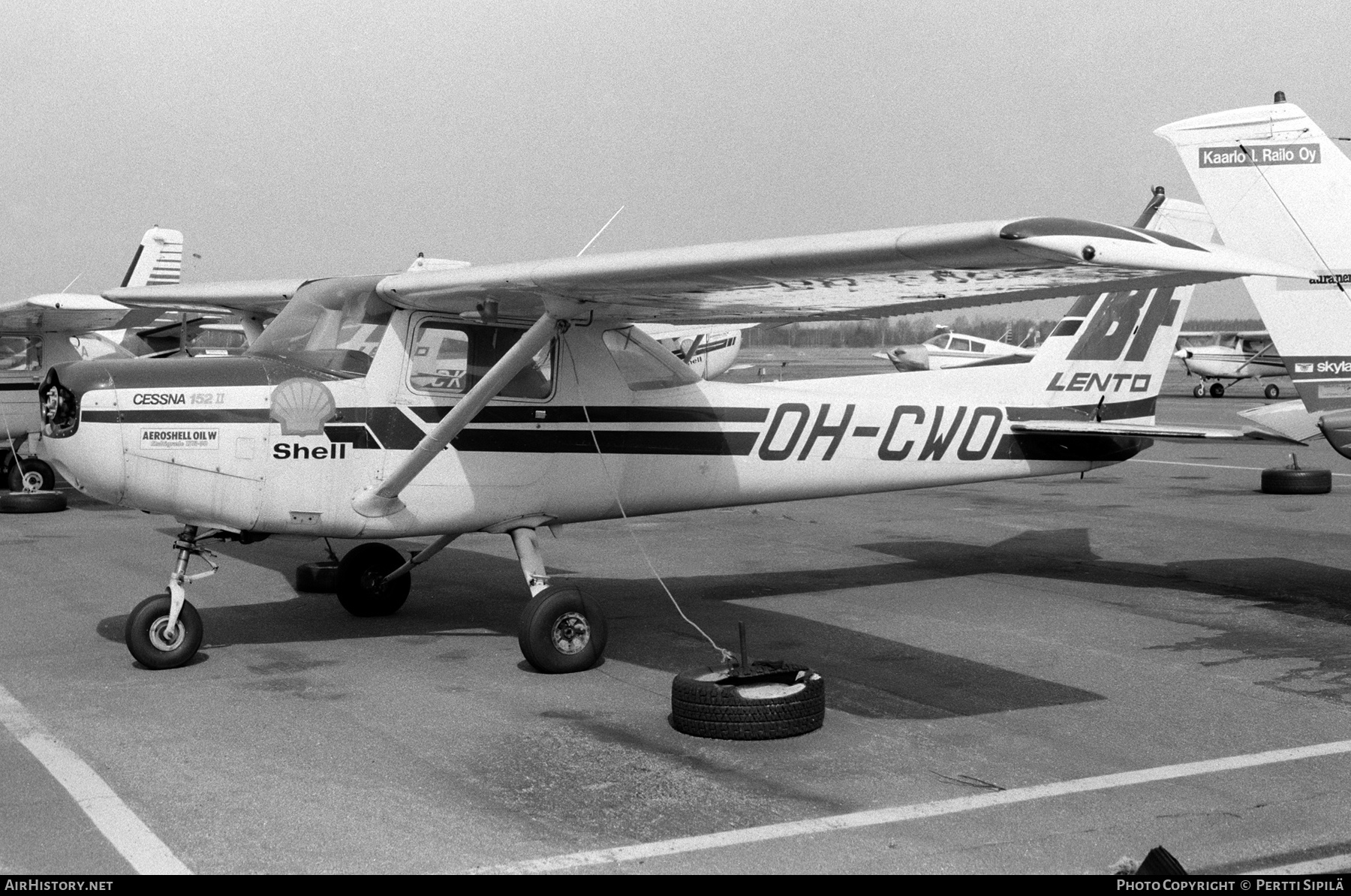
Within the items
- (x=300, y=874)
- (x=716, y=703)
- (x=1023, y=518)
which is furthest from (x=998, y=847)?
(x=1023, y=518)

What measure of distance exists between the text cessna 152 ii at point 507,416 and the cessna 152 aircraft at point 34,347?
10609 mm

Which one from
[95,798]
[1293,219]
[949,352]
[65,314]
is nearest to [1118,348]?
[1293,219]

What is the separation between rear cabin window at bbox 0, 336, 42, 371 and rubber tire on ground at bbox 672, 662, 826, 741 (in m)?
16.6

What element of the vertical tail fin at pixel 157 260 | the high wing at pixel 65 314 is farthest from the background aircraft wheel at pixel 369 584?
the vertical tail fin at pixel 157 260

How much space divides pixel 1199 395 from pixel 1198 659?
42.9 metres

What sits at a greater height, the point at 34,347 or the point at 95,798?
the point at 34,347

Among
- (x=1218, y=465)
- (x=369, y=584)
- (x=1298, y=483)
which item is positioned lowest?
(x=1218, y=465)

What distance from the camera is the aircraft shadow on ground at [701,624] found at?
7.01 meters

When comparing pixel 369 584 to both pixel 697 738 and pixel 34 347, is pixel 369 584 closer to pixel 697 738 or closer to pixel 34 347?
pixel 697 738

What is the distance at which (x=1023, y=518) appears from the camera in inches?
591

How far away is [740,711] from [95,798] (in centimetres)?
276

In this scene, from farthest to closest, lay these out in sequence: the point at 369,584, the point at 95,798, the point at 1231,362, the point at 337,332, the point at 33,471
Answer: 1. the point at 1231,362
2. the point at 33,471
3. the point at 369,584
4. the point at 337,332
5. the point at 95,798

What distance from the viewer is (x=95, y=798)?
516cm

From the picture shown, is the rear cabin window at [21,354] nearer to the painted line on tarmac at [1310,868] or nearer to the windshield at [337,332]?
the windshield at [337,332]
